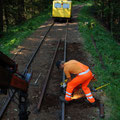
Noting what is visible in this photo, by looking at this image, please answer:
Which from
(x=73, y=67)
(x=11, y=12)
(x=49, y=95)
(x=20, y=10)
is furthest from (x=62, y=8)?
(x=73, y=67)

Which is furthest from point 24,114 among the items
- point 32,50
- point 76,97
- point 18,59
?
point 32,50

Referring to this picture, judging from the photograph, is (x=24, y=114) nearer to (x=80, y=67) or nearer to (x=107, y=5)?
(x=80, y=67)

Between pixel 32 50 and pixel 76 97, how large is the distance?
6.36 meters

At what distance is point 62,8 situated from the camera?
2091 cm

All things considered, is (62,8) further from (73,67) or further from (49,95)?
(73,67)

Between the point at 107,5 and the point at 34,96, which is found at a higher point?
the point at 107,5

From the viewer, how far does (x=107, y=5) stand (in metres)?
25.5

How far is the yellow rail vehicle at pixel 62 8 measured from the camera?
2067 centimetres

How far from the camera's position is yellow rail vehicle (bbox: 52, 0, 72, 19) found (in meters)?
20.7

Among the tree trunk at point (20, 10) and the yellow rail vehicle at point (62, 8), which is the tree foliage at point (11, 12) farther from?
the yellow rail vehicle at point (62, 8)

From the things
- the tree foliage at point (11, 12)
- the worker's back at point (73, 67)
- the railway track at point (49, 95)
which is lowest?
the railway track at point (49, 95)

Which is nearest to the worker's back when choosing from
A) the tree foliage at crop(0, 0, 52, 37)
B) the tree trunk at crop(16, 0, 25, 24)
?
the tree foliage at crop(0, 0, 52, 37)

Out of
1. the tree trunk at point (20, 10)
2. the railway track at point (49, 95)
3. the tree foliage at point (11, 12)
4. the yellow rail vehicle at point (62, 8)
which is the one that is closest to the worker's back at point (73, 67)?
the railway track at point (49, 95)

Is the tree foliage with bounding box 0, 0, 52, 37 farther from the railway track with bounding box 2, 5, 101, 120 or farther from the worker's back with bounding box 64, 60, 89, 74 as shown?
the worker's back with bounding box 64, 60, 89, 74
